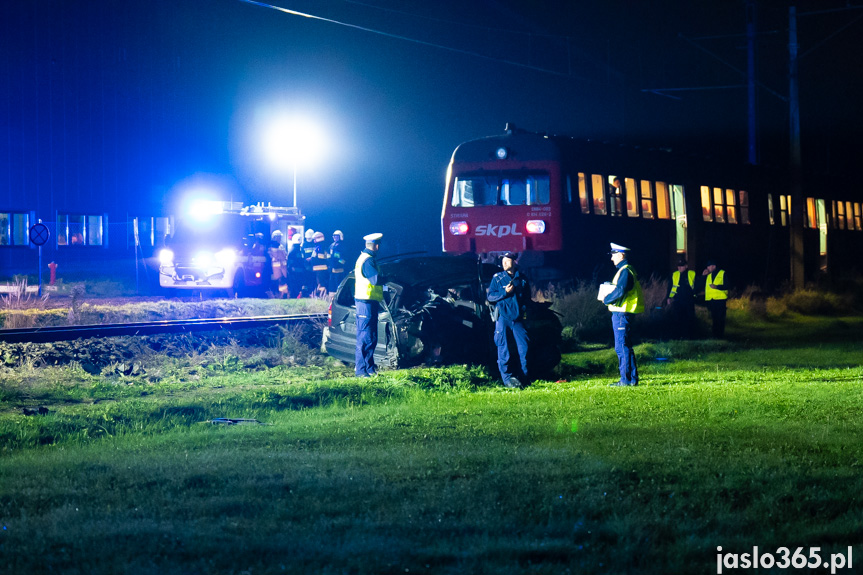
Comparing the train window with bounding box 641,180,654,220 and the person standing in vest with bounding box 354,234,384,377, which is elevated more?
the train window with bounding box 641,180,654,220

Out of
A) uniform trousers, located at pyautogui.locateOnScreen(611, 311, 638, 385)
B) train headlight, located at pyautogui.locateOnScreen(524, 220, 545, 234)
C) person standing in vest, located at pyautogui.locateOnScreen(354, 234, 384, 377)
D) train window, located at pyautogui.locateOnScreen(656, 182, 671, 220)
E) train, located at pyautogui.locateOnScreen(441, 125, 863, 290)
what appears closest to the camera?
uniform trousers, located at pyautogui.locateOnScreen(611, 311, 638, 385)

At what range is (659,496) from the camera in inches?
239

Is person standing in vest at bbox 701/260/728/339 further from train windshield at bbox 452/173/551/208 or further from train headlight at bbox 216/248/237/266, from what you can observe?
train headlight at bbox 216/248/237/266

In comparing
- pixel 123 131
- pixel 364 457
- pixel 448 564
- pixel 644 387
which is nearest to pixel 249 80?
pixel 123 131

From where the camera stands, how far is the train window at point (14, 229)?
1355 inches

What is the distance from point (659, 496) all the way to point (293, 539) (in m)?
2.35

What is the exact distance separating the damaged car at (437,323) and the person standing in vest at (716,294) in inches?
213

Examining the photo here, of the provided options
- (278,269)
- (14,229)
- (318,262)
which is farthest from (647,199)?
(14,229)

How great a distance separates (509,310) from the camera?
11.6 m

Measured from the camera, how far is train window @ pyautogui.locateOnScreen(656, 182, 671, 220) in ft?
74.4

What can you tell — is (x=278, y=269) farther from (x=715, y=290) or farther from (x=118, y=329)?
(x=715, y=290)

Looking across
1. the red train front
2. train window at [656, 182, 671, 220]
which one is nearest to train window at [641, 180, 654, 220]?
train window at [656, 182, 671, 220]

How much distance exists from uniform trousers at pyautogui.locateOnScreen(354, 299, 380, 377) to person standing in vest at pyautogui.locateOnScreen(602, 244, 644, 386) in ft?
9.27

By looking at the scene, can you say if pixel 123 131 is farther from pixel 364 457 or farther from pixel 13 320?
pixel 364 457
